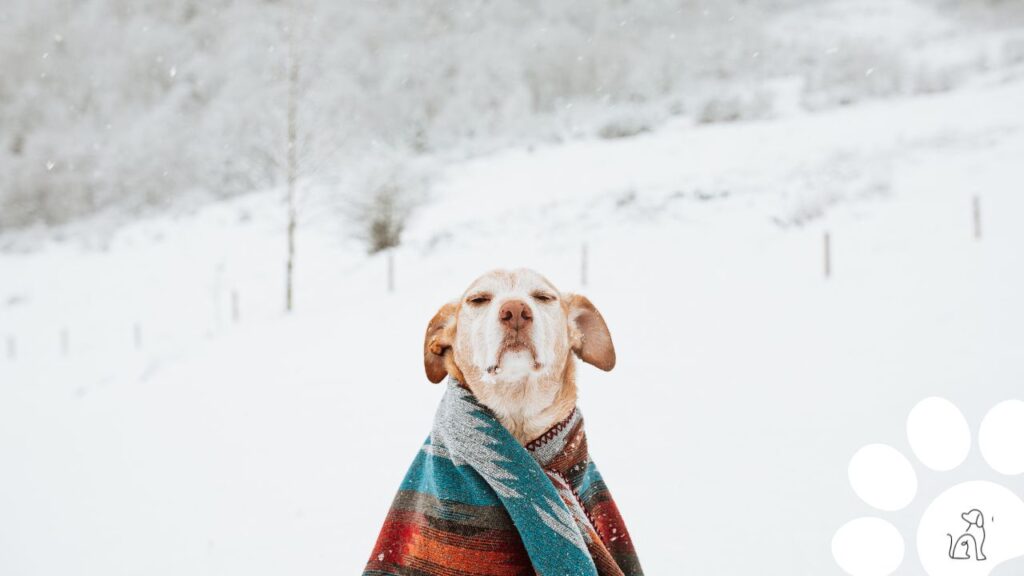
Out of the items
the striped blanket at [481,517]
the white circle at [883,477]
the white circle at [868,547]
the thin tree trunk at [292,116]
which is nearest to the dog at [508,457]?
the striped blanket at [481,517]

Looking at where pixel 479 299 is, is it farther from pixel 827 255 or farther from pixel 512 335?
pixel 827 255

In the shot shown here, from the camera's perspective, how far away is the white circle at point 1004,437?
3.94 meters

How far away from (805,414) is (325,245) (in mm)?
18293

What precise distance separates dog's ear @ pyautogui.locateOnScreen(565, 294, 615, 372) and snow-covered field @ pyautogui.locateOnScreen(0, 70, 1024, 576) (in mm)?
2006

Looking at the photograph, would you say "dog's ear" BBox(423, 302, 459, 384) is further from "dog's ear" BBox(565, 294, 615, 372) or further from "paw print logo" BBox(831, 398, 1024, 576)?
"paw print logo" BBox(831, 398, 1024, 576)

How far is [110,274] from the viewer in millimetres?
23484

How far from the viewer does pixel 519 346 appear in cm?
182

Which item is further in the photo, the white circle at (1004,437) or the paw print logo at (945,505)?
the white circle at (1004,437)

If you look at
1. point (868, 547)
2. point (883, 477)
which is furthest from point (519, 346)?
point (883, 477)

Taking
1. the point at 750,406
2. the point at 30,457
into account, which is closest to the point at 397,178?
the point at 30,457

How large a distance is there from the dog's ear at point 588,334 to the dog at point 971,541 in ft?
9.36

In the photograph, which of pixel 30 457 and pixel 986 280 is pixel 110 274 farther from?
pixel 986 280

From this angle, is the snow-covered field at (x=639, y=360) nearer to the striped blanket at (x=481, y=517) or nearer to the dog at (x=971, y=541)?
the dog at (x=971, y=541)

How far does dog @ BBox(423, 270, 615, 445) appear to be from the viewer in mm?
1816
